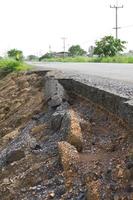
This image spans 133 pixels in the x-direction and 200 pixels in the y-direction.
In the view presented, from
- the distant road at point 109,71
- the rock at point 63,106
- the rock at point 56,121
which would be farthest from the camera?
the distant road at point 109,71

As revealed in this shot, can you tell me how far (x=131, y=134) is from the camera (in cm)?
613

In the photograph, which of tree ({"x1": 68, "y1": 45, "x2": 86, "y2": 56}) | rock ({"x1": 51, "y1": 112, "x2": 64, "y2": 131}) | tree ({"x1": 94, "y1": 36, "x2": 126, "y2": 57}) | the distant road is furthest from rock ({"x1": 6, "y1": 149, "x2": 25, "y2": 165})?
tree ({"x1": 68, "y1": 45, "x2": 86, "y2": 56})

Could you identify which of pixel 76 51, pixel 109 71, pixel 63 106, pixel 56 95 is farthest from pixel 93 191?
pixel 76 51

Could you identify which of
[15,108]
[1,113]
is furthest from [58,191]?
[1,113]

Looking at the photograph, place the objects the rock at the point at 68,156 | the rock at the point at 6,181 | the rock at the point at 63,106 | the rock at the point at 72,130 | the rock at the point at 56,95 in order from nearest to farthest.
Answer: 1. the rock at the point at 68,156
2. the rock at the point at 6,181
3. the rock at the point at 72,130
4. the rock at the point at 63,106
5. the rock at the point at 56,95

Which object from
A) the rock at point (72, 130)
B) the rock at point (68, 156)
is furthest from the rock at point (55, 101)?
the rock at point (68, 156)

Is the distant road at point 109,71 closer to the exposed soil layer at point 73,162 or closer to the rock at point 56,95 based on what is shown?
the rock at point 56,95

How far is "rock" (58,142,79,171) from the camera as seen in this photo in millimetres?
6031

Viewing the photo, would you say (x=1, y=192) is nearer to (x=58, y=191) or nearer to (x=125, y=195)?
(x=58, y=191)

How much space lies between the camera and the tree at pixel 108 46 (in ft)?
206

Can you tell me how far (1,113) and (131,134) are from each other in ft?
30.1

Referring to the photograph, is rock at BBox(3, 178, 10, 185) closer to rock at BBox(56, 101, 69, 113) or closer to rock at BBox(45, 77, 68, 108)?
rock at BBox(56, 101, 69, 113)

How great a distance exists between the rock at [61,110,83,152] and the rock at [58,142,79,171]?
287mm

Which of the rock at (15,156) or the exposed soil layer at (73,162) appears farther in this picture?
the rock at (15,156)
